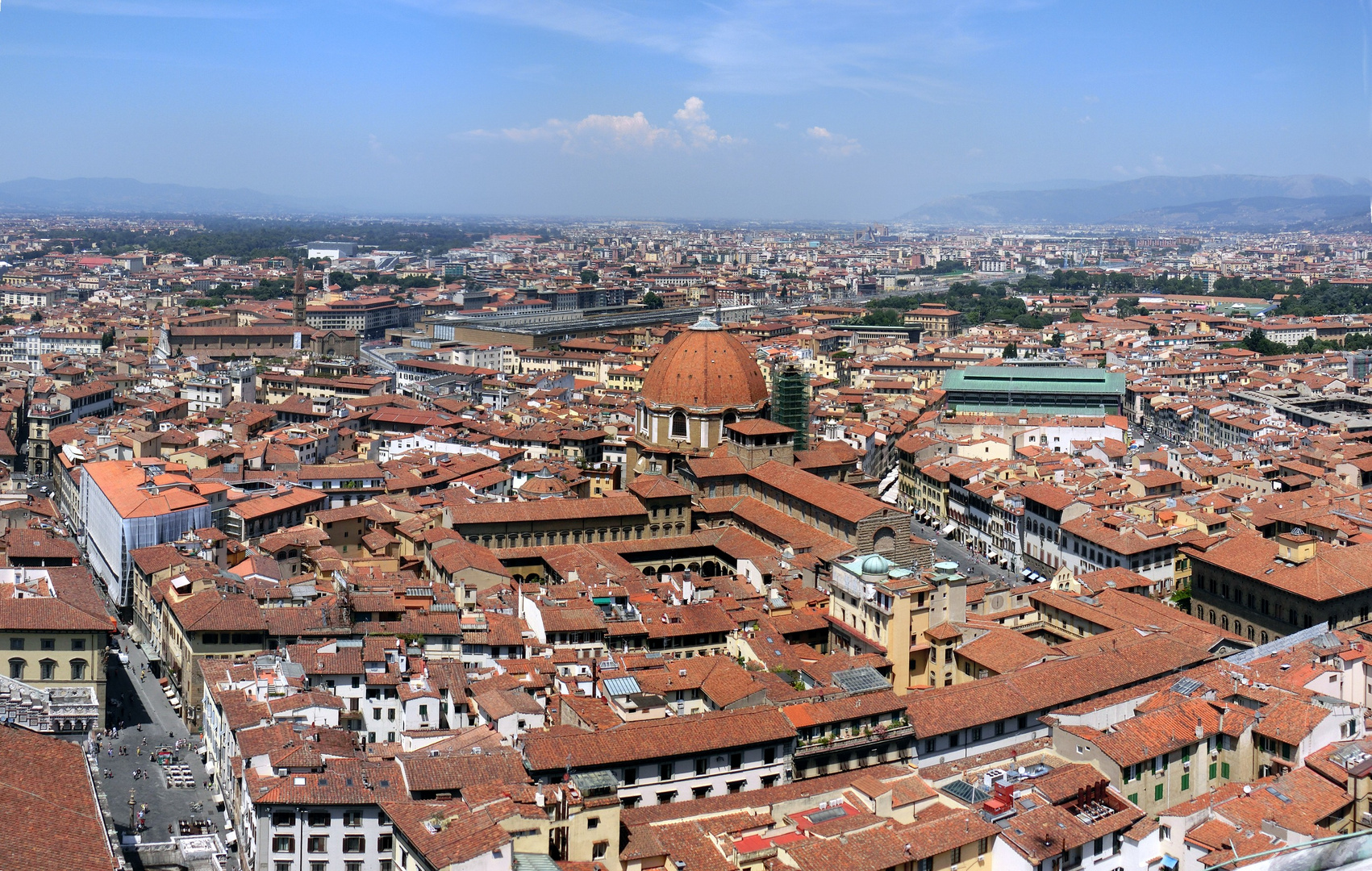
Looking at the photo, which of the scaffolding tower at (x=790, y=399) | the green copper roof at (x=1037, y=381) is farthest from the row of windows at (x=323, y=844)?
the green copper roof at (x=1037, y=381)

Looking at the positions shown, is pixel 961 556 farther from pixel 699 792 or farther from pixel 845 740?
pixel 699 792

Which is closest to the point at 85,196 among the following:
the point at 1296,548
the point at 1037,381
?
the point at 1037,381

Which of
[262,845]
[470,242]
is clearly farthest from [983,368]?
[470,242]

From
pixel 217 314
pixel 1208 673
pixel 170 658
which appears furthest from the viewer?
pixel 217 314

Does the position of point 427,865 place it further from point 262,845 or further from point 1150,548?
point 1150,548

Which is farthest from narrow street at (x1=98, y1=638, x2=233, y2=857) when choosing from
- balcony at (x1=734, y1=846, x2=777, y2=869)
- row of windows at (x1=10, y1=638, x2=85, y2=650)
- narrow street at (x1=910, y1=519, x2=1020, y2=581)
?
narrow street at (x1=910, y1=519, x2=1020, y2=581)

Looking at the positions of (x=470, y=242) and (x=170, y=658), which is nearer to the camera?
(x=170, y=658)

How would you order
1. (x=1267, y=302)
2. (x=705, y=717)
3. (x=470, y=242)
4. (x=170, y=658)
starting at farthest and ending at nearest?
(x=470, y=242), (x=1267, y=302), (x=170, y=658), (x=705, y=717)

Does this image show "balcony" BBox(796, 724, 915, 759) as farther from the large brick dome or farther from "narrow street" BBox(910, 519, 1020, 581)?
the large brick dome
